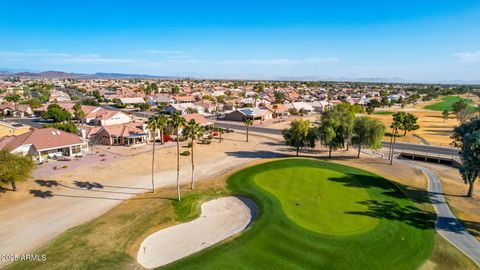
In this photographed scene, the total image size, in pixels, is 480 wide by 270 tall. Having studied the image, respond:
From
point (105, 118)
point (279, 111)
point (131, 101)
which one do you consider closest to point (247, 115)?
point (279, 111)

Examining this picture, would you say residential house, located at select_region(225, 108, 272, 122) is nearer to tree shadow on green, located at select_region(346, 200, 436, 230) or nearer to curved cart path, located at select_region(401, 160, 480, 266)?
curved cart path, located at select_region(401, 160, 480, 266)

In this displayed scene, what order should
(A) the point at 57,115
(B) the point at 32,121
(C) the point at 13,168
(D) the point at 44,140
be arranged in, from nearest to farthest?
(C) the point at 13,168
(D) the point at 44,140
(A) the point at 57,115
(B) the point at 32,121

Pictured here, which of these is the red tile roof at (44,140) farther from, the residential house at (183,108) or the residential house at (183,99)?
the residential house at (183,99)

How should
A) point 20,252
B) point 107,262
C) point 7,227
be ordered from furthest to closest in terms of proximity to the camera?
1. point 7,227
2. point 20,252
3. point 107,262

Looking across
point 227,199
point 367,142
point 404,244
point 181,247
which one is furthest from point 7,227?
point 367,142

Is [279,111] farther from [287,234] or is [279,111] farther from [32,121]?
[287,234]

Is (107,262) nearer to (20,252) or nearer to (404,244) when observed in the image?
(20,252)

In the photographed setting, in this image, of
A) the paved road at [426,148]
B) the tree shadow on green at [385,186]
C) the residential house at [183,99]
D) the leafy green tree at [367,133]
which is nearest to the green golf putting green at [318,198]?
the tree shadow on green at [385,186]
